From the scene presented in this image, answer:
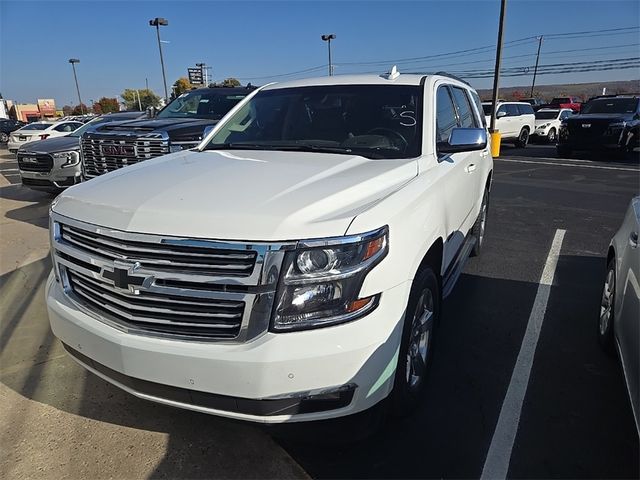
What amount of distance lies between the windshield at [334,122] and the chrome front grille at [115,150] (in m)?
2.93

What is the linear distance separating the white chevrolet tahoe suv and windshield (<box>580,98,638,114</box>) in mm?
15157

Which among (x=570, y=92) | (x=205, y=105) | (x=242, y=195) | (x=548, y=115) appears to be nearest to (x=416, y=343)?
(x=242, y=195)

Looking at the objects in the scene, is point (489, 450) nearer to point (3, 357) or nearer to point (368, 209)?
point (368, 209)

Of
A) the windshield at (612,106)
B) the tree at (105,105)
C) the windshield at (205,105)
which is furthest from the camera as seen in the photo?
the tree at (105,105)

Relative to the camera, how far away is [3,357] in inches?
135

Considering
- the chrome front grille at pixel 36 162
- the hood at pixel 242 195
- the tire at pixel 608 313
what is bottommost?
the tire at pixel 608 313

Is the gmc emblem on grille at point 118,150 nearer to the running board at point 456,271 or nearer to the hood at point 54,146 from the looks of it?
the hood at point 54,146

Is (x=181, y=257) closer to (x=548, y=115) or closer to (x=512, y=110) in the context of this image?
(x=512, y=110)

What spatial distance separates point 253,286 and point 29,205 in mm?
8872

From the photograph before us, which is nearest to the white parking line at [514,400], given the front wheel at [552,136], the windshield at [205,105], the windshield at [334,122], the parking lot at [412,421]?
the parking lot at [412,421]

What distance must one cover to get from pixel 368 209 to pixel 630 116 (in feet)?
50.6

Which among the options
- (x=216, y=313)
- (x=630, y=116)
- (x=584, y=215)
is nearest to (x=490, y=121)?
(x=630, y=116)

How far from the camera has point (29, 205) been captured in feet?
29.6

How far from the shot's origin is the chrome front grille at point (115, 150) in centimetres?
654
